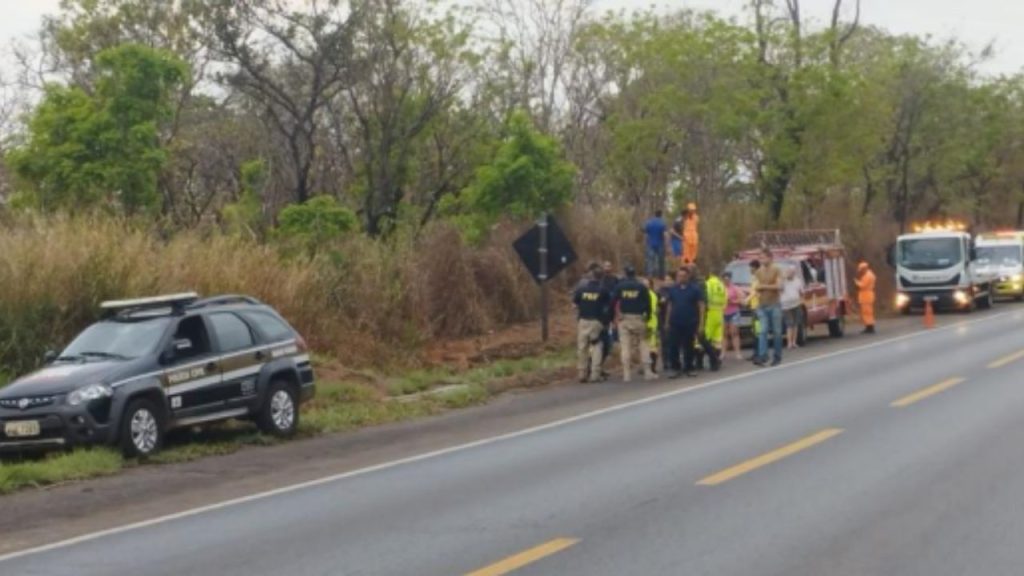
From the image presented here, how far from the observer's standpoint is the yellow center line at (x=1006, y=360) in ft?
84.2

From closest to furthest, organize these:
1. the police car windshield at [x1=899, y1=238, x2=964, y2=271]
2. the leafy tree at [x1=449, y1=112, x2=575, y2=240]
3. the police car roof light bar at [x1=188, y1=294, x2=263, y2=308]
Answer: the police car roof light bar at [x1=188, y1=294, x2=263, y2=308]
the leafy tree at [x1=449, y1=112, x2=575, y2=240]
the police car windshield at [x1=899, y1=238, x2=964, y2=271]

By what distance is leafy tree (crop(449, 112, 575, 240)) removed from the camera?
35.7 metres

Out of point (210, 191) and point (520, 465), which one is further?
point (210, 191)

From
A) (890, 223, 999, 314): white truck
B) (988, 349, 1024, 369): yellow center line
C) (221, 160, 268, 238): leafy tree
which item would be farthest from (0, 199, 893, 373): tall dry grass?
(890, 223, 999, 314): white truck

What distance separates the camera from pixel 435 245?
31375mm

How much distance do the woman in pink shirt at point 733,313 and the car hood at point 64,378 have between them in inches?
643

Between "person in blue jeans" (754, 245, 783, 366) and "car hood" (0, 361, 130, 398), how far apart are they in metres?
13.4

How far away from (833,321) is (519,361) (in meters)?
11.2

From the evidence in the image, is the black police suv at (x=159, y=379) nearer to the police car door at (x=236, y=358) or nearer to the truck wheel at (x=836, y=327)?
the police car door at (x=236, y=358)

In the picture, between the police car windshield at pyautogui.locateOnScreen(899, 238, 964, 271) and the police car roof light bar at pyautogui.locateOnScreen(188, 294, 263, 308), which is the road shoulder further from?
the police car windshield at pyautogui.locateOnScreen(899, 238, 964, 271)

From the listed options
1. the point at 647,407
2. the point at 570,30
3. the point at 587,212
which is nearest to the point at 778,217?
the point at 570,30

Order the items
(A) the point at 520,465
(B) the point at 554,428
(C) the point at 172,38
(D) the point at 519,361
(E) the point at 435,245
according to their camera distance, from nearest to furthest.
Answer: (A) the point at 520,465 → (B) the point at 554,428 → (D) the point at 519,361 → (E) the point at 435,245 → (C) the point at 172,38

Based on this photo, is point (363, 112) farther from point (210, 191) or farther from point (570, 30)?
point (570, 30)

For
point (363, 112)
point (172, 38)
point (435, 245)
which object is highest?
point (172, 38)
